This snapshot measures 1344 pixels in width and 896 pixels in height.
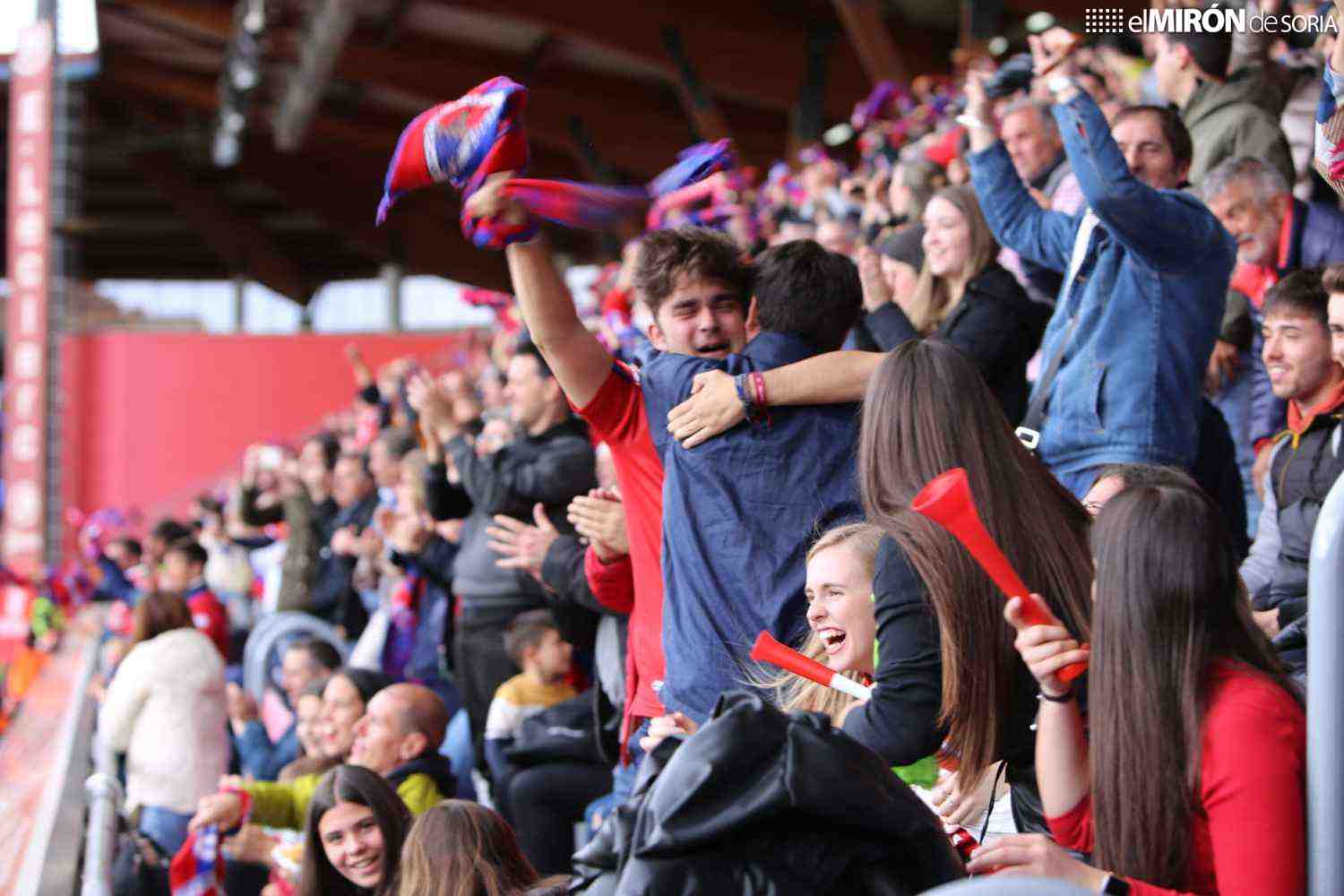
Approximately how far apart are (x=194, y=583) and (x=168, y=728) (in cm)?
238

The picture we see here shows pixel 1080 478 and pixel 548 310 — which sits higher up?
pixel 548 310

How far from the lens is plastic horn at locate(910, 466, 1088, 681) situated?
1629mm

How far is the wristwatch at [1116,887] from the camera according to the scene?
161cm

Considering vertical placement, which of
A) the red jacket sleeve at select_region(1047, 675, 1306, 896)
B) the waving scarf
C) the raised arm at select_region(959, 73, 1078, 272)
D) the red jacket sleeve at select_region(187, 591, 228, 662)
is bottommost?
the red jacket sleeve at select_region(187, 591, 228, 662)

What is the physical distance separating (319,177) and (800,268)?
69.7ft

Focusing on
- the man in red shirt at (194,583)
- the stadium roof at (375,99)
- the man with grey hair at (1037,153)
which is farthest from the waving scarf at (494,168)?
the stadium roof at (375,99)

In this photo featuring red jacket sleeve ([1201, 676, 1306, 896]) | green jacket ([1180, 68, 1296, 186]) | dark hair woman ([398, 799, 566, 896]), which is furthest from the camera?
green jacket ([1180, 68, 1296, 186])

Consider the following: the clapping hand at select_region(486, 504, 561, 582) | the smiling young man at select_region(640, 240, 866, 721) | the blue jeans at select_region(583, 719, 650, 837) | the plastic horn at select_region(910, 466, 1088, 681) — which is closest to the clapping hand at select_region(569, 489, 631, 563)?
the blue jeans at select_region(583, 719, 650, 837)

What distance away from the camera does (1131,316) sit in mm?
3088

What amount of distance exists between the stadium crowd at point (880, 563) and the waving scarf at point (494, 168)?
24 millimetres

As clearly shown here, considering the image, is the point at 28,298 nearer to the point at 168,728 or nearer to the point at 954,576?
the point at 168,728

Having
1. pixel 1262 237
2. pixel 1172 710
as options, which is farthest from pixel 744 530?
pixel 1262 237

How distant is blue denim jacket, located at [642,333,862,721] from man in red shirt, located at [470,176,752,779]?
0.16 metres

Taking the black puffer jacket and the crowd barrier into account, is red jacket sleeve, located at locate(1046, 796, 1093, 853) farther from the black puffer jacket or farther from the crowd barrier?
the crowd barrier
